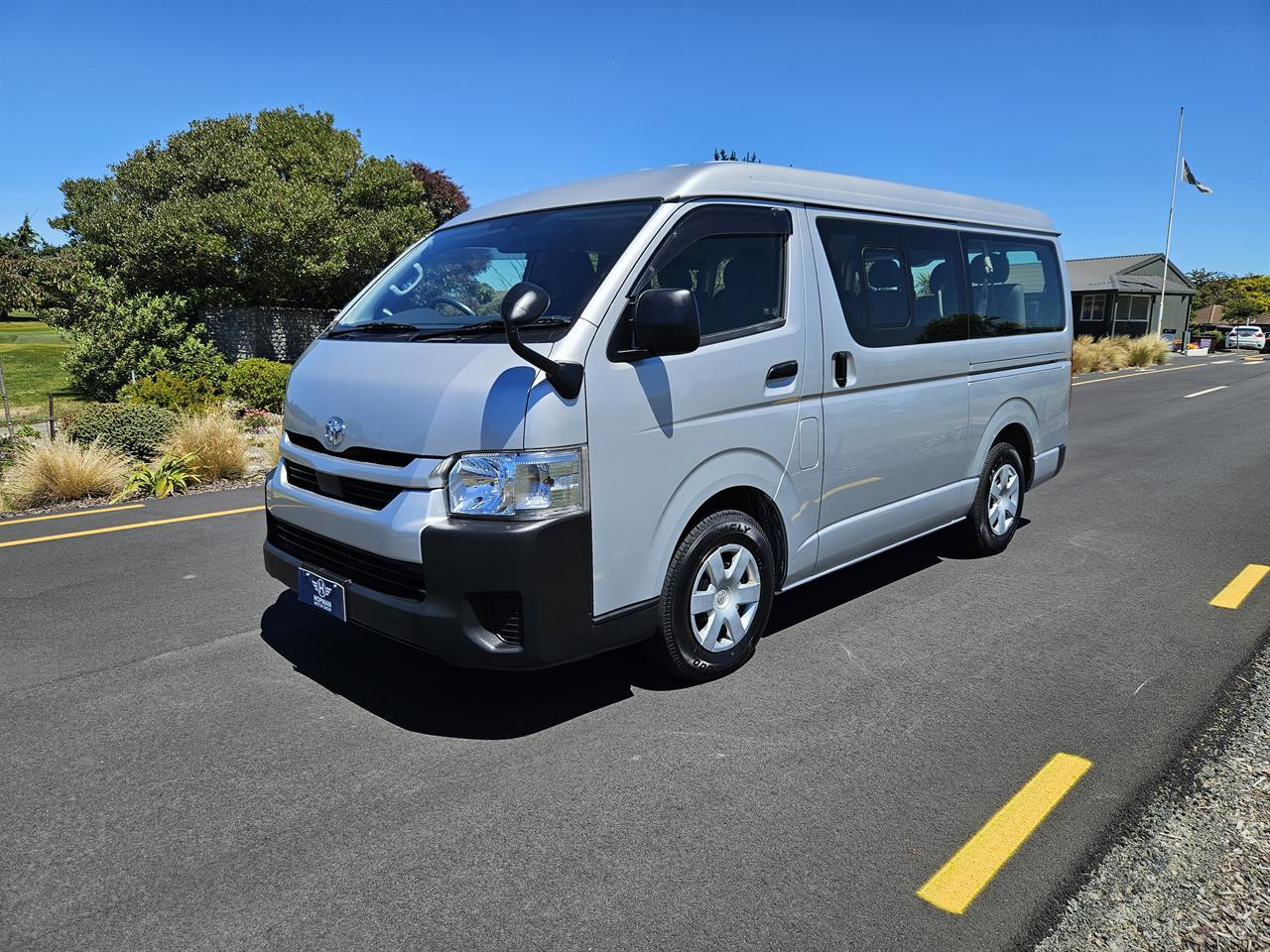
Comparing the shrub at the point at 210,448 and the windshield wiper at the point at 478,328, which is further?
the shrub at the point at 210,448

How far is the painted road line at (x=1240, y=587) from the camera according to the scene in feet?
17.0

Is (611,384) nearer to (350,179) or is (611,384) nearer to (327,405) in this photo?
(327,405)

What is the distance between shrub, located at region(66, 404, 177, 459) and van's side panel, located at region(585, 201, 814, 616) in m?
7.86

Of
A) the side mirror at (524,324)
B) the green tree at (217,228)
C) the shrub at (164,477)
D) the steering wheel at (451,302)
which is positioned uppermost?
the green tree at (217,228)

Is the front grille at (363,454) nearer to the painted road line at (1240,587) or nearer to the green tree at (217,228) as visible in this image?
the painted road line at (1240,587)

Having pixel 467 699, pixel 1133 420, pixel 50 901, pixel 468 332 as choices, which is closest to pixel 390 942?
pixel 50 901

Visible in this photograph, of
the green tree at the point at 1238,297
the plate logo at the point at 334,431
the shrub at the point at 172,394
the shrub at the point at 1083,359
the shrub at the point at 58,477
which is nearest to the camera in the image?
the plate logo at the point at 334,431

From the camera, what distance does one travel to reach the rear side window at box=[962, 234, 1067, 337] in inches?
219

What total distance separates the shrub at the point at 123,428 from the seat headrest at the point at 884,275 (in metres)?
8.02

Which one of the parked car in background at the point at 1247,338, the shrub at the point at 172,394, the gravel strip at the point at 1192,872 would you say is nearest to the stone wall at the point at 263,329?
the shrub at the point at 172,394

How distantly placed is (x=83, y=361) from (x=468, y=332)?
687 inches

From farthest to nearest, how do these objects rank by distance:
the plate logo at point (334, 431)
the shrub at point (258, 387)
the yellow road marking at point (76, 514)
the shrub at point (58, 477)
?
the shrub at point (258, 387), the shrub at point (58, 477), the yellow road marking at point (76, 514), the plate logo at point (334, 431)

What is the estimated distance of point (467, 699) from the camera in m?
3.91

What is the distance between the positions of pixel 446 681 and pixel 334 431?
4.15ft
